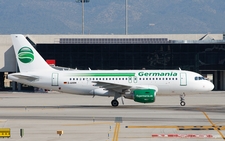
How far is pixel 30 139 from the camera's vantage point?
26.6 m

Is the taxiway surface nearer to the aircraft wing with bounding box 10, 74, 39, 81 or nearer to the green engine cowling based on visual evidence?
the green engine cowling

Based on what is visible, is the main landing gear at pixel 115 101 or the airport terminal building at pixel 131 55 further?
the airport terminal building at pixel 131 55

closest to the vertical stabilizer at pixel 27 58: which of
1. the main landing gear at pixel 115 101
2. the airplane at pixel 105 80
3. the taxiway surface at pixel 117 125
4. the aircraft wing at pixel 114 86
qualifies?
the airplane at pixel 105 80

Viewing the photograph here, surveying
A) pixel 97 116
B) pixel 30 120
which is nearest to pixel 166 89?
pixel 97 116

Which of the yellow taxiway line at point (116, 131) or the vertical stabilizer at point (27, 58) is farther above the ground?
the vertical stabilizer at point (27, 58)

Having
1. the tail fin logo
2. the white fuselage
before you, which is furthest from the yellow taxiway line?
the tail fin logo

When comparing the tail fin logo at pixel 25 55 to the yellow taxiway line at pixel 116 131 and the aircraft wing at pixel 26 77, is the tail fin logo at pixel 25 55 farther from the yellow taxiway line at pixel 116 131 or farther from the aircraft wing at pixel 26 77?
the yellow taxiway line at pixel 116 131

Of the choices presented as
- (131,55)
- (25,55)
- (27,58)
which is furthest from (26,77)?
(131,55)

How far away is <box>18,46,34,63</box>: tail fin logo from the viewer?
161 ft

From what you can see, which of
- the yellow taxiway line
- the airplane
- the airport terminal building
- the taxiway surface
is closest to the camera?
the yellow taxiway line

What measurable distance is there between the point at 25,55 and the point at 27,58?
38cm

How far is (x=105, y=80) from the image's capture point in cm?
4859

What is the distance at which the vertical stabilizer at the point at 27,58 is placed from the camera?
1934 inches

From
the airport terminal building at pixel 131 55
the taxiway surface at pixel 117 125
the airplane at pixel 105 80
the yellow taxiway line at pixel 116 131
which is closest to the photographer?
the yellow taxiway line at pixel 116 131
